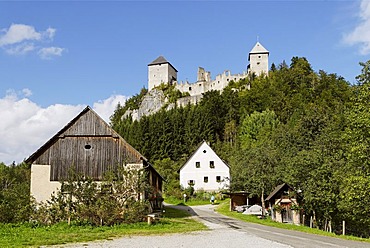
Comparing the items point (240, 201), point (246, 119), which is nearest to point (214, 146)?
point (246, 119)

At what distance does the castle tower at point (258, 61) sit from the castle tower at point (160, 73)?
24015 millimetres

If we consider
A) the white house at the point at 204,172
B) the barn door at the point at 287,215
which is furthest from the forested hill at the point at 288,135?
the white house at the point at 204,172

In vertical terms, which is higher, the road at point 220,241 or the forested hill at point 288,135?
the forested hill at point 288,135

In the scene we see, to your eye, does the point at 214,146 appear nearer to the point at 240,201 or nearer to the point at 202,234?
the point at 240,201

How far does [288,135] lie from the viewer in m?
60.3

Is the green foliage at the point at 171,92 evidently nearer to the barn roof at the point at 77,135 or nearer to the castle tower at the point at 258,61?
the castle tower at the point at 258,61

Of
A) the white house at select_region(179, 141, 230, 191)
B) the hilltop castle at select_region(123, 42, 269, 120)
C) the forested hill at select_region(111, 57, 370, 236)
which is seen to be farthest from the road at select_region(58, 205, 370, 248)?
the hilltop castle at select_region(123, 42, 269, 120)

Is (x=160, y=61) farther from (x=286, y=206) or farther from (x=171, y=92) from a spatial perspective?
(x=286, y=206)

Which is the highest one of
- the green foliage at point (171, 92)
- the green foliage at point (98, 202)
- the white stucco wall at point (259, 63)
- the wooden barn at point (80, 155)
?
the white stucco wall at point (259, 63)

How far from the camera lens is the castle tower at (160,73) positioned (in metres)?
129

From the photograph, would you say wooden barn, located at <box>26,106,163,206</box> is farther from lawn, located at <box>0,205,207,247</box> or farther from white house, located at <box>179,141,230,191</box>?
white house, located at <box>179,141,230,191</box>

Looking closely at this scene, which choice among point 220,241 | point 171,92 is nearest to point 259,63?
point 171,92

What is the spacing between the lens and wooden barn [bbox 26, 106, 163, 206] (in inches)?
1209

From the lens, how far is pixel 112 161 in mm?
31016
